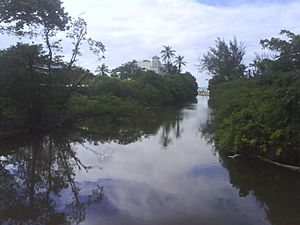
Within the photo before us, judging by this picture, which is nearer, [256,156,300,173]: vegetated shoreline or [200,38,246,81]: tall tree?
[256,156,300,173]: vegetated shoreline

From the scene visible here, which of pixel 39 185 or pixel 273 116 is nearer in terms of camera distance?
pixel 39 185

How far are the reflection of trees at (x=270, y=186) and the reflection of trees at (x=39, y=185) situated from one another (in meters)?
4.31

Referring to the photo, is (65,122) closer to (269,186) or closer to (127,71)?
(269,186)

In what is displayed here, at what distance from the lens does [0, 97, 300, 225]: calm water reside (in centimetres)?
923

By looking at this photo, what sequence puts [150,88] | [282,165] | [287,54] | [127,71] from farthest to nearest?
[127,71]
[150,88]
[287,54]
[282,165]

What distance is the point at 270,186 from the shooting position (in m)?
12.1

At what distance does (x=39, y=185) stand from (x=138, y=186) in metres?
3.00

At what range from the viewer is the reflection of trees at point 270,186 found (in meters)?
9.42

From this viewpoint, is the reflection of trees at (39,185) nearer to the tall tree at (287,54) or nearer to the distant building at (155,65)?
the tall tree at (287,54)

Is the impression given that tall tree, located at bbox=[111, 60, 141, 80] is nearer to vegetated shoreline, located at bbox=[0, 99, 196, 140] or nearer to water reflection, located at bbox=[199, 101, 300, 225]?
vegetated shoreline, located at bbox=[0, 99, 196, 140]

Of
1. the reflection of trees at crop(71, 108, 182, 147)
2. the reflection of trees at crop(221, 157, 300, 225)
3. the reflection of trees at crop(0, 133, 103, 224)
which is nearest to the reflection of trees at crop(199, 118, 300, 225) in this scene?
the reflection of trees at crop(221, 157, 300, 225)

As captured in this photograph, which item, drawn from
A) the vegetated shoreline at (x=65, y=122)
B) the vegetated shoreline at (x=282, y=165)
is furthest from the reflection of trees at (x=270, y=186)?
the vegetated shoreline at (x=65, y=122)

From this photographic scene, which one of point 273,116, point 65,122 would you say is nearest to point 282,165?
point 273,116

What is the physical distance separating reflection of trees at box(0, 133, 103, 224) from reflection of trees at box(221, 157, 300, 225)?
4.31 meters
